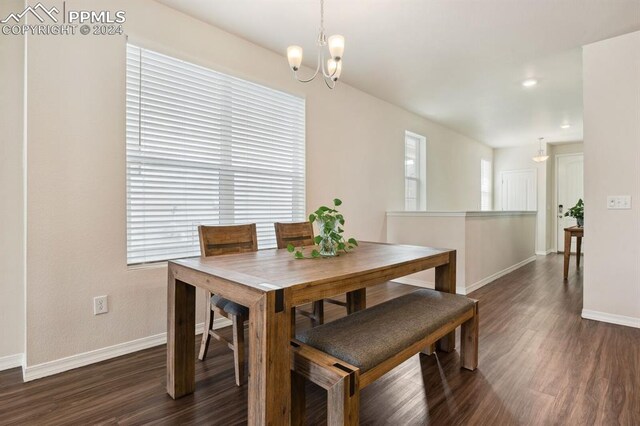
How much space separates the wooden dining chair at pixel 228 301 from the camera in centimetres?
186

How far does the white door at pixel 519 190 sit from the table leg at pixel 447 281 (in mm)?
6351

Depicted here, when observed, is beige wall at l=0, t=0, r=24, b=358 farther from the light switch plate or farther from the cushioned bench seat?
the light switch plate

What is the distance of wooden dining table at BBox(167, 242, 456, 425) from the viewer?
1.17 metres

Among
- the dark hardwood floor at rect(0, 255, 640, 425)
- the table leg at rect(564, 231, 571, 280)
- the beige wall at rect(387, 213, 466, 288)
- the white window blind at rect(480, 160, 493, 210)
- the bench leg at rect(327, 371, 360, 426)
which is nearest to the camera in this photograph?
the bench leg at rect(327, 371, 360, 426)

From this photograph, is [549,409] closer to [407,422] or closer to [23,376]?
[407,422]

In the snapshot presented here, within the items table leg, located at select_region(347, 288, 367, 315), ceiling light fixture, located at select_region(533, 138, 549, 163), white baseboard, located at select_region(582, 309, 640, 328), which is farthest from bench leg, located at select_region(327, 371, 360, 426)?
ceiling light fixture, located at select_region(533, 138, 549, 163)

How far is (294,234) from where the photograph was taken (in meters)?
2.63

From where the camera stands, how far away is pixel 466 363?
2008mm

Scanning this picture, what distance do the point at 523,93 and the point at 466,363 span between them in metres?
3.76

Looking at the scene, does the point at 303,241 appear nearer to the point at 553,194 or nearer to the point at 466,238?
the point at 466,238

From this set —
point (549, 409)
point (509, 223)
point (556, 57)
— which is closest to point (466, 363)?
point (549, 409)

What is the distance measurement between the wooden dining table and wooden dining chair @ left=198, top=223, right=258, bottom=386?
0.23m

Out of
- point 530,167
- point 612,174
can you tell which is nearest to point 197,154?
point 612,174

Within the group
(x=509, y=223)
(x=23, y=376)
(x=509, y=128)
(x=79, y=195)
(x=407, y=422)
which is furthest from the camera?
(x=509, y=128)
